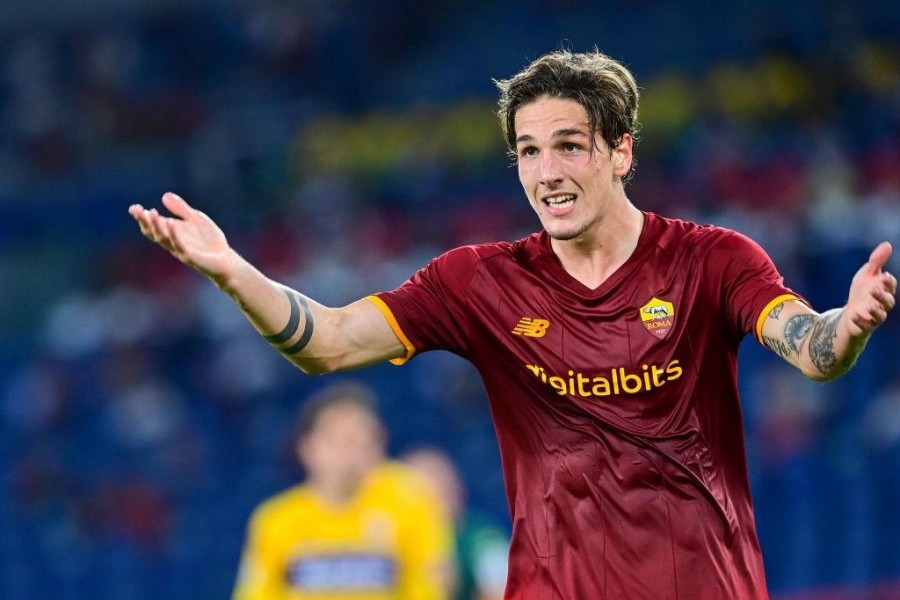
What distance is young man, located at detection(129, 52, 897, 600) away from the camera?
353cm

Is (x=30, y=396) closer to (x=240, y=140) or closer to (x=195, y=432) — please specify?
(x=195, y=432)

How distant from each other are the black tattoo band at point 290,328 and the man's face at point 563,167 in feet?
2.17

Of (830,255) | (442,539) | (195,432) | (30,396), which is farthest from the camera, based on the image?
(30,396)

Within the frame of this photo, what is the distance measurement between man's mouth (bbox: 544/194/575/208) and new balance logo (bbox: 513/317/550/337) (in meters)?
0.30

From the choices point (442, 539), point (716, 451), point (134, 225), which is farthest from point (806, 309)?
point (134, 225)

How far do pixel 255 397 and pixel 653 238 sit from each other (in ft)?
26.6

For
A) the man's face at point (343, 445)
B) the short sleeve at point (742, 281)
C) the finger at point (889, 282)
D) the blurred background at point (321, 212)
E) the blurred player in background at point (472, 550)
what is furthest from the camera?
the blurred background at point (321, 212)

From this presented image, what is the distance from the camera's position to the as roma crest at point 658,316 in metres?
3.62

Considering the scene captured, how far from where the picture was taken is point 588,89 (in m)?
3.77

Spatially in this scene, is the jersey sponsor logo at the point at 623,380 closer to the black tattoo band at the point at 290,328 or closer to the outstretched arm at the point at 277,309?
the outstretched arm at the point at 277,309

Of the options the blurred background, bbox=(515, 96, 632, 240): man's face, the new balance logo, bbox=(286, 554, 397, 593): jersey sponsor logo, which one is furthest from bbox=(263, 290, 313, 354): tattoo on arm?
the blurred background

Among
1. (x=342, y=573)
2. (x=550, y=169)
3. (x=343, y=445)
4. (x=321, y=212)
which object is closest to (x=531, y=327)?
(x=550, y=169)

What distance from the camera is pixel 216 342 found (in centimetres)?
1222

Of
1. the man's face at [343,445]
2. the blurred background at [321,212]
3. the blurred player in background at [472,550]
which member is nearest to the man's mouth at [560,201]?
the man's face at [343,445]
